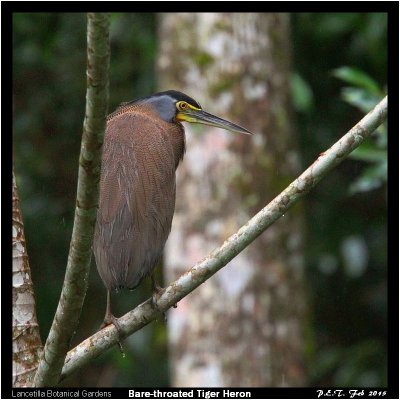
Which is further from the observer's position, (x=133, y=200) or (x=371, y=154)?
(x=371, y=154)

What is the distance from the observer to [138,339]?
5.84m

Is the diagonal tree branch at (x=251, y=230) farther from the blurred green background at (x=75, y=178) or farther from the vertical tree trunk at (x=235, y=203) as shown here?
the blurred green background at (x=75, y=178)

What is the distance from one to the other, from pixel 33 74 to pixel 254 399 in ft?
11.8

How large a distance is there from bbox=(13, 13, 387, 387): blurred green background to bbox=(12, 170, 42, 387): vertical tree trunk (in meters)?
2.96

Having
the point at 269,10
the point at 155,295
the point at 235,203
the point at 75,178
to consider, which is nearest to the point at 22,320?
the point at 155,295

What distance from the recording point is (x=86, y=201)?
2334 mm

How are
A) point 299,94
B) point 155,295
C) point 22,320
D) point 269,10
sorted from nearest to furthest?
point 22,320, point 155,295, point 269,10, point 299,94

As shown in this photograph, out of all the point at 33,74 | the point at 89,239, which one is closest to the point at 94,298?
the point at 33,74

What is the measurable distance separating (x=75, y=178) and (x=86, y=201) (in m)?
4.13

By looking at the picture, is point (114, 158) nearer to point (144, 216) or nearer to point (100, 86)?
point (144, 216)

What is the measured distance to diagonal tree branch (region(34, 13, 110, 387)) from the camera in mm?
2100

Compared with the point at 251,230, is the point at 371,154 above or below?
below

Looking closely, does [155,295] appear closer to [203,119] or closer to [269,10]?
[203,119]

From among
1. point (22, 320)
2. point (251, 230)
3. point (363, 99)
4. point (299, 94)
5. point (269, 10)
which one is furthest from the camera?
point (299, 94)
